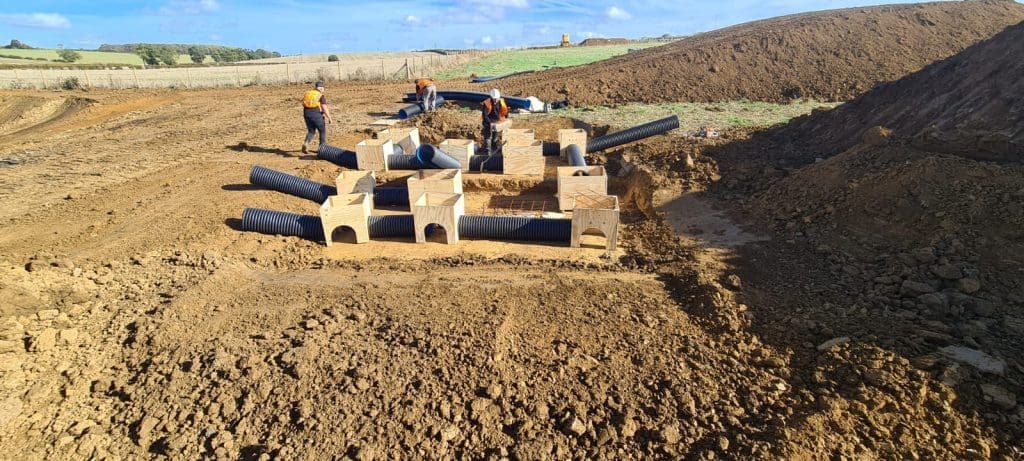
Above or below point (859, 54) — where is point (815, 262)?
below

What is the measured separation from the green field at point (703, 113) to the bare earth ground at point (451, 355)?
6723 millimetres

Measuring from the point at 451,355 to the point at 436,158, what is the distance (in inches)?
253

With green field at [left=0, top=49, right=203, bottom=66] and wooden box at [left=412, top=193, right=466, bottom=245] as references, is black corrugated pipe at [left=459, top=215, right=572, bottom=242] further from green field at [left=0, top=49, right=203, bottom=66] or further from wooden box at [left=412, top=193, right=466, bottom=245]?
green field at [left=0, top=49, right=203, bottom=66]

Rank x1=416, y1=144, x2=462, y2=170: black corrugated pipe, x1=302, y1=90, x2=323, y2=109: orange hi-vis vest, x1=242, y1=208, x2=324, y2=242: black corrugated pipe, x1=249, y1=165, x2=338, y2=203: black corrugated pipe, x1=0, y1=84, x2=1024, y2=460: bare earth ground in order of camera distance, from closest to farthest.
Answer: x1=0, y1=84, x2=1024, y2=460: bare earth ground < x1=242, y1=208, x2=324, y2=242: black corrugated pipe < x1=249, y1=165, x2=338, y2=203: black corrugated pipe < x1=416, y1=144, x2=462, y2=170: black corrugated pipe < x1=302, y1=90, x2=323, y2=109: orange hi-vis vest

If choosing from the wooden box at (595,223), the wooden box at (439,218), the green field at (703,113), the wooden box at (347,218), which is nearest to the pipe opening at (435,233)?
the wooden box at (439,218)


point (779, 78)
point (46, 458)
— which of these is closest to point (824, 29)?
point (779, 78)

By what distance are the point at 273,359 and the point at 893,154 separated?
8703 mm

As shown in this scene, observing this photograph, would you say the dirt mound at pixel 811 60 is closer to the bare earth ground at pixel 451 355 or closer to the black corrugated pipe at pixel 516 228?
the black corrugated pipe at pixel 516 228

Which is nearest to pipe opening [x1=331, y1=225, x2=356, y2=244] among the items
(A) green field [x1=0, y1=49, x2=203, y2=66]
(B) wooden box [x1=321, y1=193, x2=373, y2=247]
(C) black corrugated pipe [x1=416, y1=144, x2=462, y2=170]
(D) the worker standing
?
(B) wooden box [x1=321, y1=193, x2=373, y2=247]

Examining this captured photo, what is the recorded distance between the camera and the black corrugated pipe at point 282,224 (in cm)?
738

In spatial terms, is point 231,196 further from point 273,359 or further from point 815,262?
point 815,262

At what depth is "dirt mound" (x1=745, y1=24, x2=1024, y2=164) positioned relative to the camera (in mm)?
6941

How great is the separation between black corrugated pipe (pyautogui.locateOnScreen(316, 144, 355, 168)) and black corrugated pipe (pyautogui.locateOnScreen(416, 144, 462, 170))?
1.78 m

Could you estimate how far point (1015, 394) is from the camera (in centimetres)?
329
